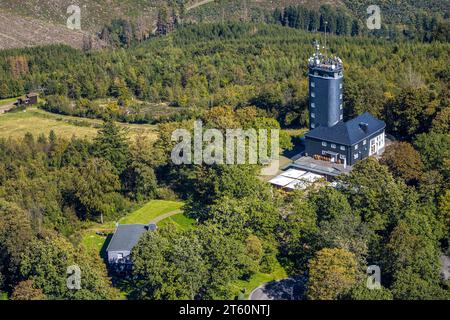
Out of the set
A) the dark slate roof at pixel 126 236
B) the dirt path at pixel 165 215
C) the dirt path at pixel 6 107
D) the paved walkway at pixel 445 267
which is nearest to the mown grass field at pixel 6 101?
the dirt path at pixel 6 107

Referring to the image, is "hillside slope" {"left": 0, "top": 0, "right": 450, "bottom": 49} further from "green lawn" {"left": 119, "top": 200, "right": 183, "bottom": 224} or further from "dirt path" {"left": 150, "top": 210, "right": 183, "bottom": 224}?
"dirt path" {"left": 150, "top": 210, "right": 183, "bottom": 224}

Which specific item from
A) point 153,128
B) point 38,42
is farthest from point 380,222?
point 38,42

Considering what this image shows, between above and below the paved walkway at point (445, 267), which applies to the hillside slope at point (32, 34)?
above

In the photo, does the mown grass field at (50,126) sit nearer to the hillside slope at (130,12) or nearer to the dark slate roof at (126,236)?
the dark slate roof at (126,236)

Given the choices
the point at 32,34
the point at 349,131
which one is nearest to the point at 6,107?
the point at 32,34

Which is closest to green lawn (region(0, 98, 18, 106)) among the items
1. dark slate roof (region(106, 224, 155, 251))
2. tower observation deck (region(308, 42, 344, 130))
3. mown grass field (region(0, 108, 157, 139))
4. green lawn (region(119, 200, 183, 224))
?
mown grass field (region(0, 108, 157, 139))

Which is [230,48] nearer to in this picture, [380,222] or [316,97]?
[316,97]
